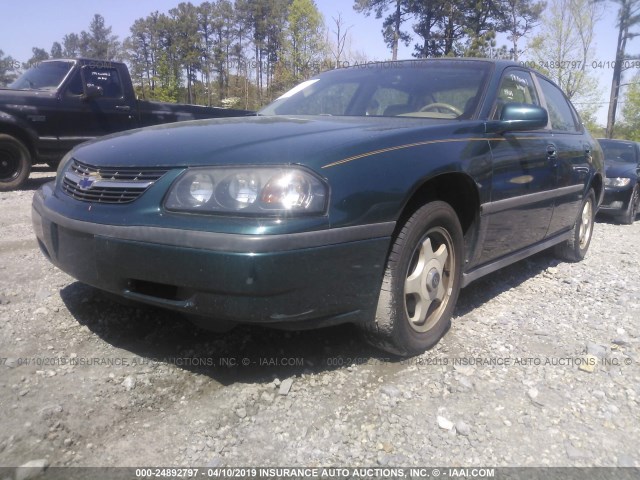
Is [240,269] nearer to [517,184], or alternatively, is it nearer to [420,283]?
[420,283]

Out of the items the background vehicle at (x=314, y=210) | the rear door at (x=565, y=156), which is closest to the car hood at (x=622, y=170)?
the rear door at (x=565, y=156)

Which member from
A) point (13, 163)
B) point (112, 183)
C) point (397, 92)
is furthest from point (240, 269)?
point (13, 163)

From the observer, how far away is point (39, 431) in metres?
1.98

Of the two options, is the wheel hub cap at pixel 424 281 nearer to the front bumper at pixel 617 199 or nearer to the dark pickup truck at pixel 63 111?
the dark pickup truck at pixel 63 111

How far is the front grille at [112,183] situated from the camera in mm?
2266

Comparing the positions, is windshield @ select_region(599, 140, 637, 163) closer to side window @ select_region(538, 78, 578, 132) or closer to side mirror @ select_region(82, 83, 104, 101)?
side window @ select_region(538, 78, 578, 132)

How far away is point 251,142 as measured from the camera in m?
2.33

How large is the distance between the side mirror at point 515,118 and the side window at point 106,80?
732 centimetres

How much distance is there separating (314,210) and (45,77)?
26.7 ft

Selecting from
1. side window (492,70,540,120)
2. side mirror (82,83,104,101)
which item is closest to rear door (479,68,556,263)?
side window (492,70,540,120)

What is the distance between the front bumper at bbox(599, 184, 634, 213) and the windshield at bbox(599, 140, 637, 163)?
1.36m

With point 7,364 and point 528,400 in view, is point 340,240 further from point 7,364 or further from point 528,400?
point 7,364

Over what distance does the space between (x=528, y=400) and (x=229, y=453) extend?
4.37 feet

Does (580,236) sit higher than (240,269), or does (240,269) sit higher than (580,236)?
(240,269)
